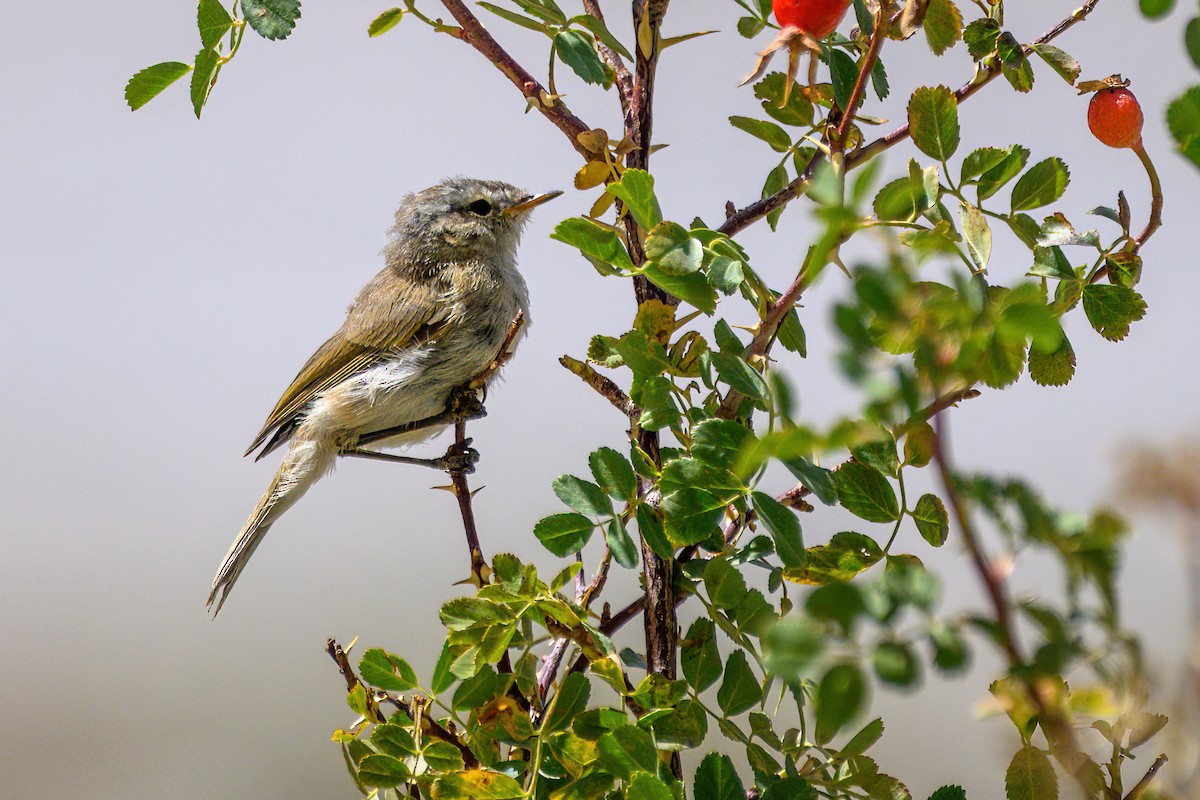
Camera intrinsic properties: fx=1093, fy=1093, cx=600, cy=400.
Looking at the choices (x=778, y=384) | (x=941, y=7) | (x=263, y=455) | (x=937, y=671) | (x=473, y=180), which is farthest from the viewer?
(x=473, y=180)

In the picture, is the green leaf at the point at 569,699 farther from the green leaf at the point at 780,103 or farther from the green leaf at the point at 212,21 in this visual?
the green leaf at the point at 212,21

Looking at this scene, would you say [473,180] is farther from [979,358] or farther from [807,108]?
[979,358]

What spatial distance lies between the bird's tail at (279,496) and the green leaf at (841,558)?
6.63 ft

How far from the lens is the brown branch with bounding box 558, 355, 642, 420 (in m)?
0.95

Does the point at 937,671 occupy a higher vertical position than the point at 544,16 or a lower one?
lower

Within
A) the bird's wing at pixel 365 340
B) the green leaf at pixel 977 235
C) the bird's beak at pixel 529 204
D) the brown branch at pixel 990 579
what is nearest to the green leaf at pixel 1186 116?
the brown branch at pixel 990 579

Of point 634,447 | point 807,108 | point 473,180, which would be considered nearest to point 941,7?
point 807,108

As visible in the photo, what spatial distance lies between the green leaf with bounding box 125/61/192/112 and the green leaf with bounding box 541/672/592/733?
70 cm

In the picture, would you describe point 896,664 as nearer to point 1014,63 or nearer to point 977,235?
point 977,235

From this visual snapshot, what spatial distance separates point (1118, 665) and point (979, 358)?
0.45 ft

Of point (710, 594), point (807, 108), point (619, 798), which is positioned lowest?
point (619, 798)

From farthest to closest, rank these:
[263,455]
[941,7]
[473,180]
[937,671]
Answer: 1. [473,180]
2. [263,455]
3. [941,7]
4. [937,671]

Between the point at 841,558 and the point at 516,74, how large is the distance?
556mm

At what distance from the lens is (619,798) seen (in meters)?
0.80
